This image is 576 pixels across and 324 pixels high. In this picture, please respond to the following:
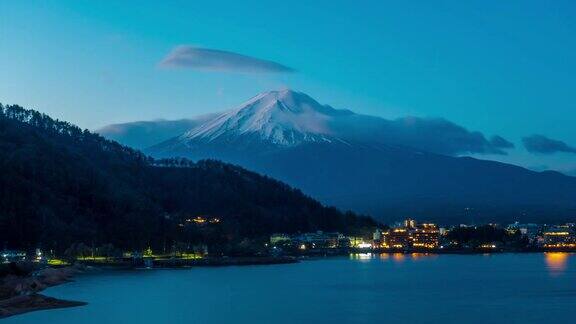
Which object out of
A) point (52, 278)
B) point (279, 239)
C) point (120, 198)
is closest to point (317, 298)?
point (52, 278)

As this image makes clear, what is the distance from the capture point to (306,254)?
8456 cm

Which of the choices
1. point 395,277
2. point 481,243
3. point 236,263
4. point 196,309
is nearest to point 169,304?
point 196,309

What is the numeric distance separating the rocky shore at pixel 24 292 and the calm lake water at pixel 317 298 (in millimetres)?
607

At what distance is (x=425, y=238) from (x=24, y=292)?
7677cm

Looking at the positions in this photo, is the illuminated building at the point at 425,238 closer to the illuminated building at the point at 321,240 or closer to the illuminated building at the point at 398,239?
the illuminated building at the point at 398,239

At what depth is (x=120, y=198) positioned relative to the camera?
2963 inches

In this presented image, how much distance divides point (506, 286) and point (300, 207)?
61.1 meters

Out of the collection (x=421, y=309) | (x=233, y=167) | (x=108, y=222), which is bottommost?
(x=421, y=309)

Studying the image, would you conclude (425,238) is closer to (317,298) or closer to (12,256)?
(12,256)

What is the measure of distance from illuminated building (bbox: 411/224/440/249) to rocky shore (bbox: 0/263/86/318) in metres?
65.1

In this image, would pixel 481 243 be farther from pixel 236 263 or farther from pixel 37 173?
pixel 37 173

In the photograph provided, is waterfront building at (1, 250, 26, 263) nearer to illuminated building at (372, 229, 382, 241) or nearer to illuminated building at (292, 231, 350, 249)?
illuminated building at (292, 231, 350, 249)

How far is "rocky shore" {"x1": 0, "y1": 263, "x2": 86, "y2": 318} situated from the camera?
2632 centimetres

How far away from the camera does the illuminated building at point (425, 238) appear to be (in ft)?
335
